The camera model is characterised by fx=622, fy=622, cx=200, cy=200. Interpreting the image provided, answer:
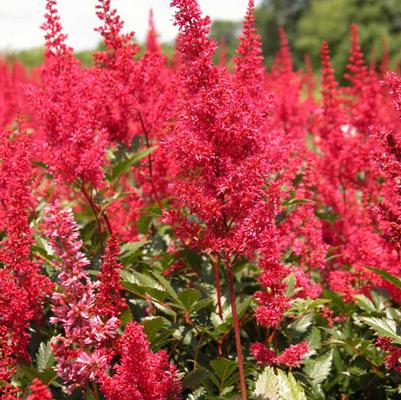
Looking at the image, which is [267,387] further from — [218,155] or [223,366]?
[218,155]

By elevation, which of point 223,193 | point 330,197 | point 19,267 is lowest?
point 330,197

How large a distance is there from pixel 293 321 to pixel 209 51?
1.79 meters

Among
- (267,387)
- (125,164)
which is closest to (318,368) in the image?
(267,387)

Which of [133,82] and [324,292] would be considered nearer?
[324,292]

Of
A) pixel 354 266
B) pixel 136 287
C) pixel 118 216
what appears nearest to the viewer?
pixel 136 287

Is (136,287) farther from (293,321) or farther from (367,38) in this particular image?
(367,38)

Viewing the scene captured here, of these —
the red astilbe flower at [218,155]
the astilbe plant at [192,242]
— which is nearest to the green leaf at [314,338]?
the astilbe plant at [192,242]

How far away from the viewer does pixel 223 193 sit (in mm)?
2652

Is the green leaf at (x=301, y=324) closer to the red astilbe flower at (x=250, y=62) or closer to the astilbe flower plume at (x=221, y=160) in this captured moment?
the astilbe flower plume at (x=221, y=160)

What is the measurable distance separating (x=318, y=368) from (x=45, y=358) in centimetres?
152

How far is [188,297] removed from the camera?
9.96ft

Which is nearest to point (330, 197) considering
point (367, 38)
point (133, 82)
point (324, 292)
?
point (324, 292)

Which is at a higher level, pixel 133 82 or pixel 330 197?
pixel 133 82

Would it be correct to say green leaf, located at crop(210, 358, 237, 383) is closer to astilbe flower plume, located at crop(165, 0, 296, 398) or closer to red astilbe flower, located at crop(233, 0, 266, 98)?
astilbe flower plume, located at crop(165, 0, 296, 398)
